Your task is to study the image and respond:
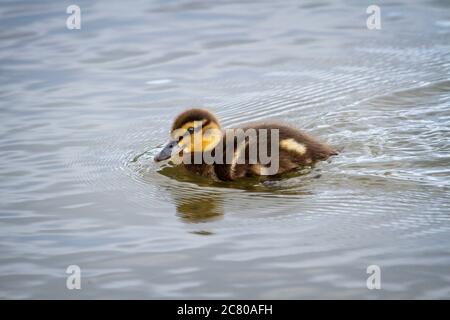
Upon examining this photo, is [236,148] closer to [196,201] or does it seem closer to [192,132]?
[192,132]

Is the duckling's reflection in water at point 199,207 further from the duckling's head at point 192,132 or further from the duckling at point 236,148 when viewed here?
the duckling's head at point 192,132

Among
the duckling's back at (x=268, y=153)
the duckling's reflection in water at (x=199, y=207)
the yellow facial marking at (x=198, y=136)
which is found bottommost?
the duckling's reflection in water at (x=199, y=207)

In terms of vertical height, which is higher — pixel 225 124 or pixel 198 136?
pixel 225 124

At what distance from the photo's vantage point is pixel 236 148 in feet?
17.0

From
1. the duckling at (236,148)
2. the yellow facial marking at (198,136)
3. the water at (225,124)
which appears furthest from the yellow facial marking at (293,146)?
the yellow facial marking at (198,136)

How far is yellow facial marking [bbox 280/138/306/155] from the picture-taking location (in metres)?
5.13

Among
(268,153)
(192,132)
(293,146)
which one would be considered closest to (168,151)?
(192,132)

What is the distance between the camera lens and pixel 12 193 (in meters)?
5.09

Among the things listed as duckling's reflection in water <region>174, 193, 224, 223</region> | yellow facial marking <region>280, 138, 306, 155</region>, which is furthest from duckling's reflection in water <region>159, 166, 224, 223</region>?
yellow facial marking <region>280, 138, 306, 155</region>

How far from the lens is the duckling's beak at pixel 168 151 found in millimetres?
5262

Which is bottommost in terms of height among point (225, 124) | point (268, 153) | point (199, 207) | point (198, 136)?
point (199, 207)

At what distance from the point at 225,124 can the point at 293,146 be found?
3.69ft

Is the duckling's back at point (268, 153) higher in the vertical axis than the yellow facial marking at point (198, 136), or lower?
A: lower

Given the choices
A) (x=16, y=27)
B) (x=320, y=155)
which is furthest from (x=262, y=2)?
(x=320, y=155)
